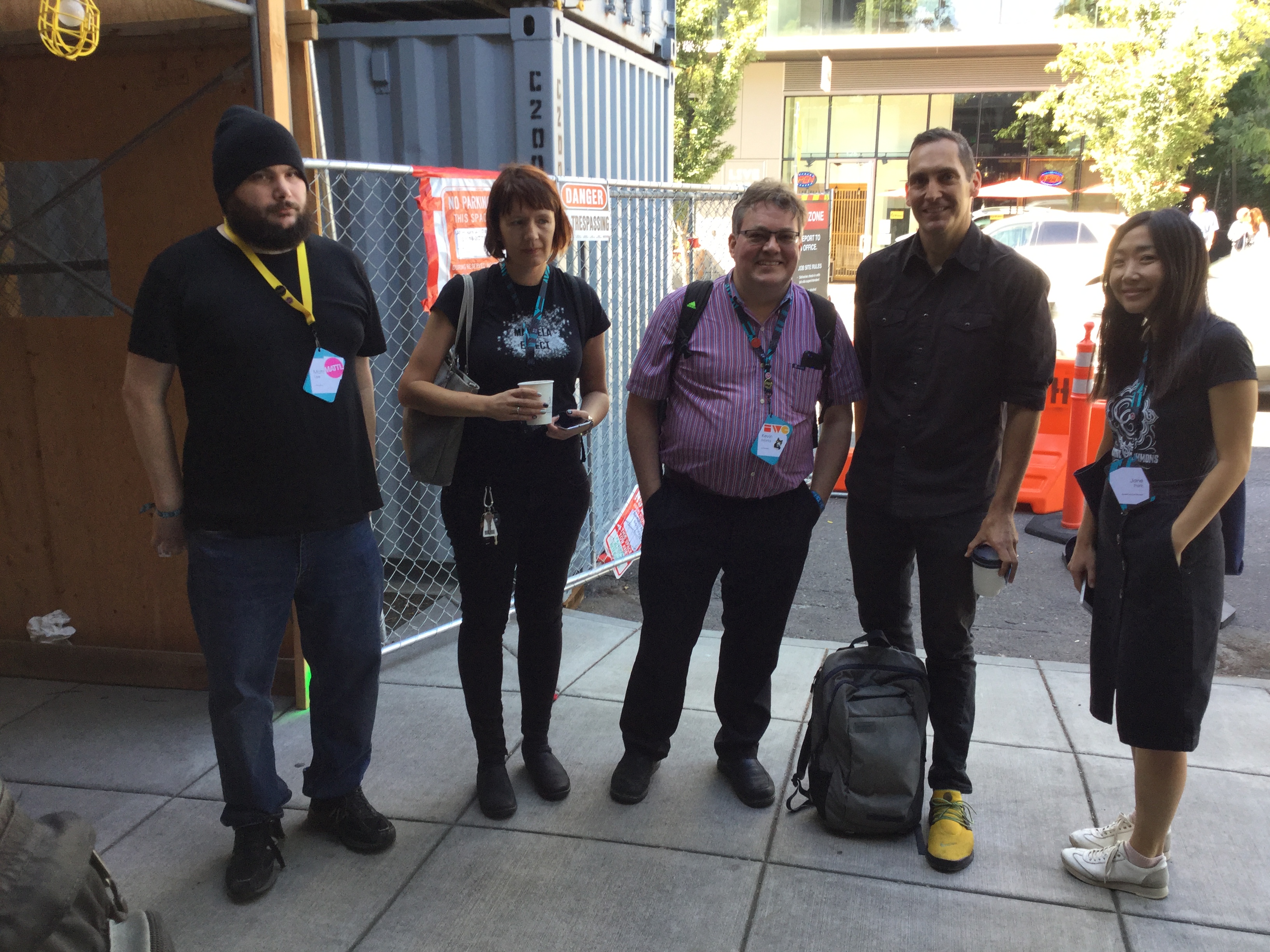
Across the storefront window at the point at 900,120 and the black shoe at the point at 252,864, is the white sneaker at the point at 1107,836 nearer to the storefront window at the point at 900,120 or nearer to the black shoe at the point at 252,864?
the black shoe at the point at 252,864

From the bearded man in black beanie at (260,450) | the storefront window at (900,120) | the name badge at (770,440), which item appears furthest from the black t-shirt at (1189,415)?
the storefront window at (900,120)

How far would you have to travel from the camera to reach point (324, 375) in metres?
2.72

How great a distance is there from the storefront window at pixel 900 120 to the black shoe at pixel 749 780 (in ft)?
83.1

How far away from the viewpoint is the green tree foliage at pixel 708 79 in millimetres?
17266

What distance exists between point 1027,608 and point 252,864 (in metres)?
4.27

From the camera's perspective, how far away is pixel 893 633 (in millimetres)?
3305

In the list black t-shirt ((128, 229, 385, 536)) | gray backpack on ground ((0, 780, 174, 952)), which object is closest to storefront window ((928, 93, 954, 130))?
black t-shirt ((128, 229, 385, 536))

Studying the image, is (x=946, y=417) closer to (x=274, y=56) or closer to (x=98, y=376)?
(x=274, y=56)

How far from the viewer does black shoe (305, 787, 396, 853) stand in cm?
304

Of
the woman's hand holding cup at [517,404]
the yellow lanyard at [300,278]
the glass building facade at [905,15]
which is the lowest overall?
the woman's hand holding cup at [517,404]

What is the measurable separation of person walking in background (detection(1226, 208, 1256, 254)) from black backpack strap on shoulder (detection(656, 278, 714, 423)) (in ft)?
63.5

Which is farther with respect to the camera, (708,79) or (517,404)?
(708,79)

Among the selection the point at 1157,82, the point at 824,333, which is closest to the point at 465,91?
the point at 824,333

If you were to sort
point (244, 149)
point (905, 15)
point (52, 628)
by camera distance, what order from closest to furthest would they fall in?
point (244, 149)
point (52, 628)
point (905, 15)
